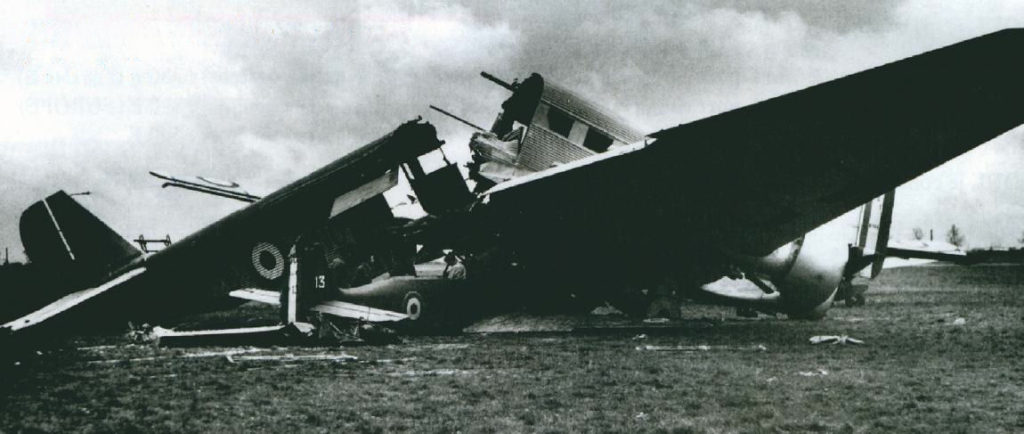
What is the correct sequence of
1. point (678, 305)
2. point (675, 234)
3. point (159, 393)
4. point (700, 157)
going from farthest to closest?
point (678, 305) → point (675, 234) → point (700, 157) → point (159, 393)

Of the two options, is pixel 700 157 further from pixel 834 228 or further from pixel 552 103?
pixel 834 228

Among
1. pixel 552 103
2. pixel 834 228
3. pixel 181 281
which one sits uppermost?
pixel 552 103

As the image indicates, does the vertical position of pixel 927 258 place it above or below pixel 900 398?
above

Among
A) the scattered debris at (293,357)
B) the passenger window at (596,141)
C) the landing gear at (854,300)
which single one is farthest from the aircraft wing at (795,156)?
the landing gear at (854,300)

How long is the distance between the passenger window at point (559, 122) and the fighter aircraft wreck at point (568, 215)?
0.04 meters

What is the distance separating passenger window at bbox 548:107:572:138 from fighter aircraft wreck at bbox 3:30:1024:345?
1.4 inches

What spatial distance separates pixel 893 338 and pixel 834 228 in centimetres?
365

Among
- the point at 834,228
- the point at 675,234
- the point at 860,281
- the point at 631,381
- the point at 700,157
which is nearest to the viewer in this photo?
the point at 631,381

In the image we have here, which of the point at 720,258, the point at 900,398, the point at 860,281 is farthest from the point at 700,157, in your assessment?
the point at 860,281

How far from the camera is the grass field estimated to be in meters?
5.36

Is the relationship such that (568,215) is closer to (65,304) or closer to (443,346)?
(443,346)

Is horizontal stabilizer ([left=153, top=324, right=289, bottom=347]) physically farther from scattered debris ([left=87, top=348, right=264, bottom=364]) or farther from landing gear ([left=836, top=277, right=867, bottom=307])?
landing gear ([left=836, top=277, right=867, bottom=307])

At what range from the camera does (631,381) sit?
7.27 meters

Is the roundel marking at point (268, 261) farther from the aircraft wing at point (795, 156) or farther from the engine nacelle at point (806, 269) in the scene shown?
the engine nacelle at point (806, 269)
